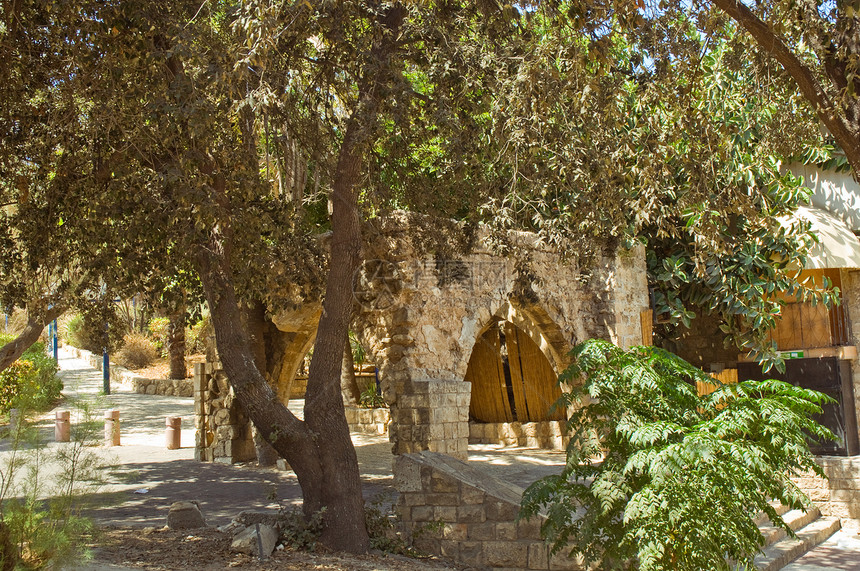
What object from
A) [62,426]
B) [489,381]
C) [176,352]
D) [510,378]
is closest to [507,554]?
[510,378]

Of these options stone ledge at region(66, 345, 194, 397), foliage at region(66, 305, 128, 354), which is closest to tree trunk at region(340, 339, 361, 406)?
stone ledge at region(66, 345, 194, 397)

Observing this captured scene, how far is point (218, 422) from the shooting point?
12.6 m

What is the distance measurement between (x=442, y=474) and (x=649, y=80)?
13.0 ft

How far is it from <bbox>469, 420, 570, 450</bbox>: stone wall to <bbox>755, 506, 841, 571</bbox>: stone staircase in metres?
4.06

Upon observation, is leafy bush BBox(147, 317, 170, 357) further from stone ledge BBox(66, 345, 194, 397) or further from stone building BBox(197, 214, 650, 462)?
stone building BBox(197, 214, 650, 462)

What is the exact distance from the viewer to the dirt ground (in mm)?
5930

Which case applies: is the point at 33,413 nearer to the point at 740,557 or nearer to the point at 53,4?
the point at 53,4

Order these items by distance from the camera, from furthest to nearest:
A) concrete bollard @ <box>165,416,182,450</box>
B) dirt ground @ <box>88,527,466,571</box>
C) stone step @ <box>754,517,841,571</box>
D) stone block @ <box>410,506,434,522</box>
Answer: concrete bollard @ <box>165,416,182,450</box>
stone step @ <box>754,517,841,571</box>
stone block @ <box>410,506,434,522</box>
dirt ground @ <box>88,527,466,571</box>

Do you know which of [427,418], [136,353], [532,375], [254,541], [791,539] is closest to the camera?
[254,541]

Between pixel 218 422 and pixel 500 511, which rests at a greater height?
pixel 218 422

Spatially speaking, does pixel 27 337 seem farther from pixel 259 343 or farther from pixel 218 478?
pixel 259 343

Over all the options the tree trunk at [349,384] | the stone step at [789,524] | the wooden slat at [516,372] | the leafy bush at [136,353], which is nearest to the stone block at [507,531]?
the stone step at [789,524]

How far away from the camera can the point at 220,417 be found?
1252 centimetres

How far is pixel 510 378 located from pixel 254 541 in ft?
30.0
